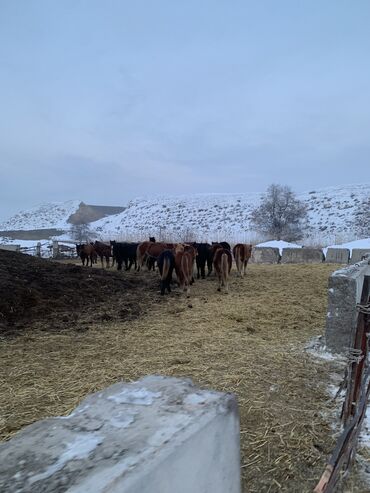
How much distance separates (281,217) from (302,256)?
15220mm

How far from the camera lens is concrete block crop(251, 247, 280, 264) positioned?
19578 millimetres

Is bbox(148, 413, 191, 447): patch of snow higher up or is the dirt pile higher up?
bbox(148, 413, 191, 447): patch of snow

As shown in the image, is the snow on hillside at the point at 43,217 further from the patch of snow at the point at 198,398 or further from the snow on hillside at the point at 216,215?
the patch of snow at the point at 198,398

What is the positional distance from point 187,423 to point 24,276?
902 cm

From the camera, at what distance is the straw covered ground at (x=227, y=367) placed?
293 centimetres

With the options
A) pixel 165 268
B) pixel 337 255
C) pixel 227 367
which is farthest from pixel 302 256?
pixel 227 367

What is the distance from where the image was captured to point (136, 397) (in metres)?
1.45

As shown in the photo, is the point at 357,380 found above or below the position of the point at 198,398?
below

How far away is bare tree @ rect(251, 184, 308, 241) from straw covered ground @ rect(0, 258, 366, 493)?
2460 cm

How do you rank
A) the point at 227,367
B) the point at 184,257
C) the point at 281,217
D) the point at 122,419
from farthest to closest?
1. the point at 281,217
2. the point at 184,257
3. the point at 227,367
4. the point at 122,419

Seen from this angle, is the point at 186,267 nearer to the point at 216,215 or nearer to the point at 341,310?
the point at 341,310

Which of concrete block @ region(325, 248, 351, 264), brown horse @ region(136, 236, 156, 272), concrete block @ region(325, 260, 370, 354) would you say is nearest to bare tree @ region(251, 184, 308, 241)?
concrete block @ region(325, 248, 351, 264)

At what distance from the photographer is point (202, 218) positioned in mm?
53562

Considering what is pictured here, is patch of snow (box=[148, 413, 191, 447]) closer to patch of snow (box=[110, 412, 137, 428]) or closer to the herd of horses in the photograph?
patch of snow (box=[110, 412, 137, 428])
